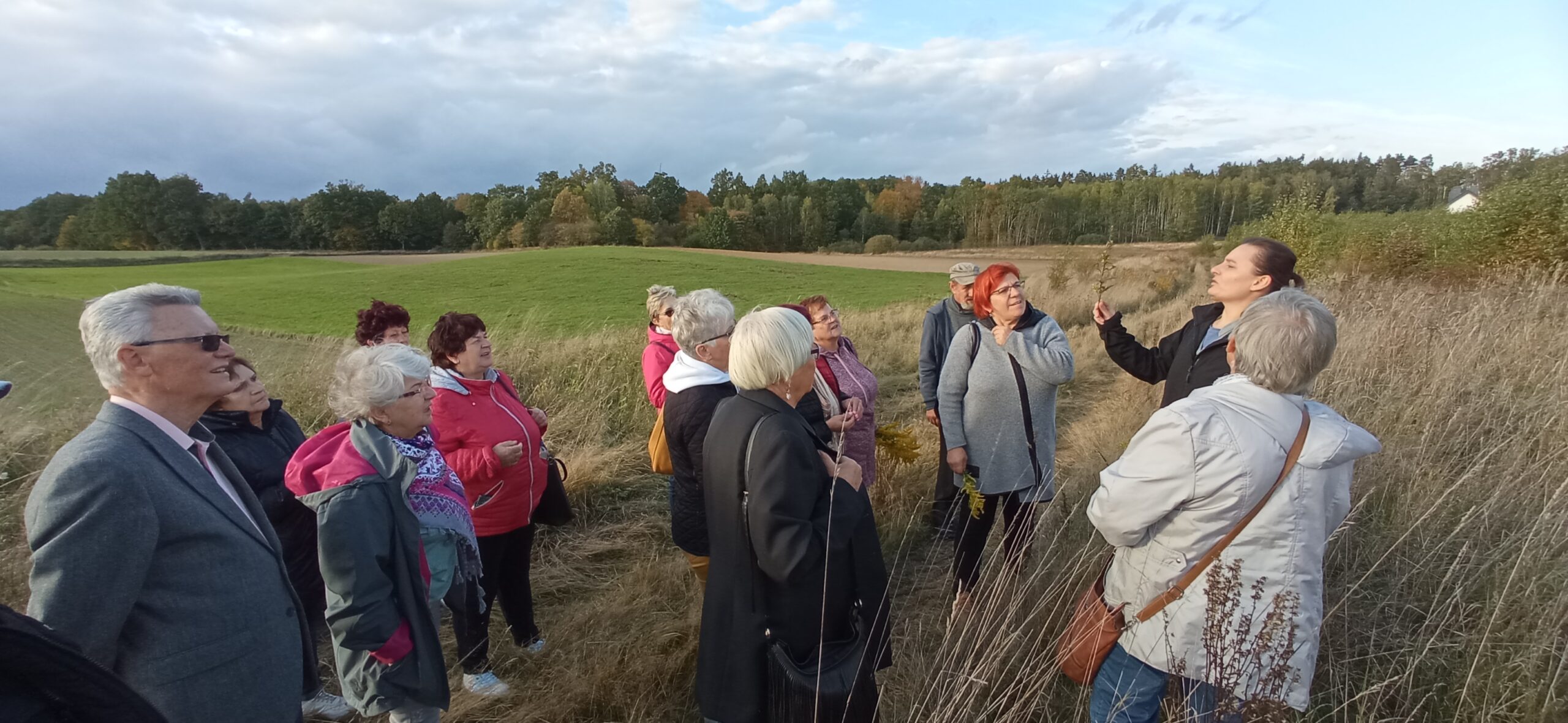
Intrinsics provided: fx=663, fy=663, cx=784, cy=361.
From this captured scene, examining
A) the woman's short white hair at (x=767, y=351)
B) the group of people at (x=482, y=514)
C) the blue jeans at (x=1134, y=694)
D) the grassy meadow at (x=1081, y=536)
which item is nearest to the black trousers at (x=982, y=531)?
the grassy meadow at (x=1081, y=536)

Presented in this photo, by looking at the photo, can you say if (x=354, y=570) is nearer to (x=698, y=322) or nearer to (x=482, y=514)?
(x=482, y=514)

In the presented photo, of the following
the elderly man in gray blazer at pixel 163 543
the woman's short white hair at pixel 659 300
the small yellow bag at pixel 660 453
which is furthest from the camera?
the woman's short white hair at pixel 659 300

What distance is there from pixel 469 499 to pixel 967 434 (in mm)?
2539

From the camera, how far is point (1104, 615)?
222cm

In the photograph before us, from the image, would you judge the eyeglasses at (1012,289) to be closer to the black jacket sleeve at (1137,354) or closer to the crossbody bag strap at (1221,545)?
the black jacket sleeve at (1137,354)

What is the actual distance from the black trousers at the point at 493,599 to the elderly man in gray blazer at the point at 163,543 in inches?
42.6

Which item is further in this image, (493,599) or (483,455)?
(493,599)

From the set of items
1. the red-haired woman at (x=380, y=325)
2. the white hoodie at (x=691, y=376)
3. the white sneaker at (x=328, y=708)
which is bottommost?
the white sneaker at (x=328, y=708)

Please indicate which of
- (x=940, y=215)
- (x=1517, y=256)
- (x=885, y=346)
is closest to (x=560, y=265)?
(x=885, y=346)

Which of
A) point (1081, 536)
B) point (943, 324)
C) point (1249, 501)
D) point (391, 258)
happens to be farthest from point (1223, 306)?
point (391, 258)

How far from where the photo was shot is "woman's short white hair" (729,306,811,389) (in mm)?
2107

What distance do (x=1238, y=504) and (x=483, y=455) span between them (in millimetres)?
2972

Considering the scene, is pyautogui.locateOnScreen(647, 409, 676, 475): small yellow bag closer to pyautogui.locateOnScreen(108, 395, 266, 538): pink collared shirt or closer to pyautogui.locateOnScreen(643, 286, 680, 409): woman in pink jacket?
pyautogui.locateOnScreen(643, 286, 680, 409): woman in pink jacket

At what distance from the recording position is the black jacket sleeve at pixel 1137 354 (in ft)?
12.0
